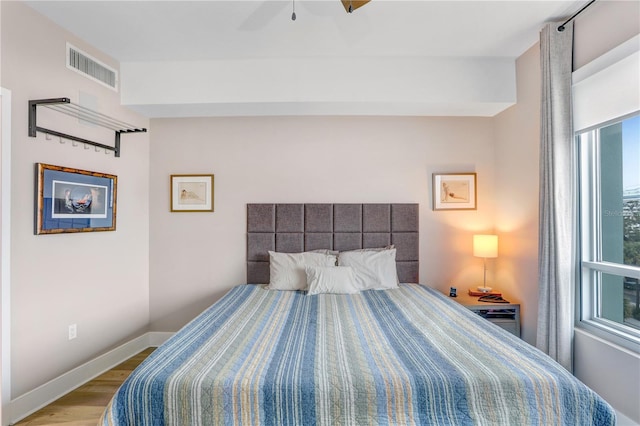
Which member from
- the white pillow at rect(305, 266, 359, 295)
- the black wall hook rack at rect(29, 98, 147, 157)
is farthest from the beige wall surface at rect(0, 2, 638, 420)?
the white pillow at rect(305, 266, 359, 295)

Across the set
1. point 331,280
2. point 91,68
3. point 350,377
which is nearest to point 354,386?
point 350,377

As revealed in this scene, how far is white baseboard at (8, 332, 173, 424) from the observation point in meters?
2.19

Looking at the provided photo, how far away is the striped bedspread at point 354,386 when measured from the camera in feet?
4.74

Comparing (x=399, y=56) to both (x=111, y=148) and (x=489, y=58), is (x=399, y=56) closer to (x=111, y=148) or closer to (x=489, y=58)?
Result: (x=489, y=58)

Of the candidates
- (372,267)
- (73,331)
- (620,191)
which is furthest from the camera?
(372,267)

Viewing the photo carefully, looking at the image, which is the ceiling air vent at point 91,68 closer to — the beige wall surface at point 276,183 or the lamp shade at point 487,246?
the beige wall surface at point 276,183

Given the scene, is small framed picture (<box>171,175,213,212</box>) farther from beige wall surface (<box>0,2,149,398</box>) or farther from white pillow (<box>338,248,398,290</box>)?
white pillow (<box>338,248,398,290</box>)

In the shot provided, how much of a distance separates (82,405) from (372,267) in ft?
8.09

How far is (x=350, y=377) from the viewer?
4.95 feet

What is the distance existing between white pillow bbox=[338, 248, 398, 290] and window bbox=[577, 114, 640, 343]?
145cm

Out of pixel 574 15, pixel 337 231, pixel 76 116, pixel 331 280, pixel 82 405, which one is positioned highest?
pixel 574 15

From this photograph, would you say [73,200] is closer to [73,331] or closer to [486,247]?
[73,331]

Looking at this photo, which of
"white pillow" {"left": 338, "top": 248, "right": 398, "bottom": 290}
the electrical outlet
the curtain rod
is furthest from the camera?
"white pillow" {"left": 338, "top": 248, "right": 398, "bottom": 290}

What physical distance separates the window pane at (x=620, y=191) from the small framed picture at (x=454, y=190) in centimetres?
125
